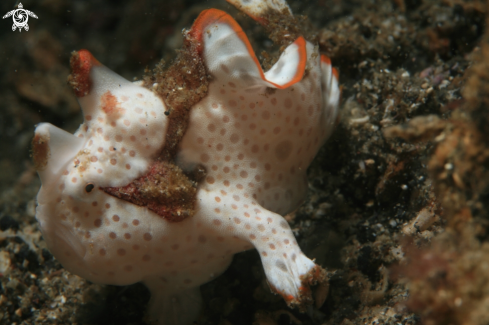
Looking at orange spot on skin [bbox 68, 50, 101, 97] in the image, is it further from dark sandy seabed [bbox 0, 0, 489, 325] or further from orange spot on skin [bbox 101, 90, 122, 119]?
dark sandy seabed [bbox 0, 0, 489, 325]

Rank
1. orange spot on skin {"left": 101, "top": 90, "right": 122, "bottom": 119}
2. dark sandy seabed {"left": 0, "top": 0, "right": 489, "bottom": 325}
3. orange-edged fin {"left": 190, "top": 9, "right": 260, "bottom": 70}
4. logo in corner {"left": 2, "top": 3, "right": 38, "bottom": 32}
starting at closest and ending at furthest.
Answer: dark sandy seabed {"left": 0, "top": 0, "right": 489, "bottom": 325} → orange-edged fin {"left": 190, "top": 9, "right": 260, "bottom": 70} → orange spot on skin {"left": 101, "top": 90, "right": 122, "bottom": 119} → logo in corner {"left": 2, "top": 3, "right": 38, "bottom": 32}

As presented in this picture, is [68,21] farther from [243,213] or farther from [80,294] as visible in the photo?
[243,213]

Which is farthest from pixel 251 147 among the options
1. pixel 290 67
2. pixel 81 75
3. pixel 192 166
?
pixel 81 75

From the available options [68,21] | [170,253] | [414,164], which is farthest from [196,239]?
[68,21]

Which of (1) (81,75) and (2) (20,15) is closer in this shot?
(1) (81,75)

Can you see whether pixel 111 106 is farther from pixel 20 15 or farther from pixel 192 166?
pixel 20 15

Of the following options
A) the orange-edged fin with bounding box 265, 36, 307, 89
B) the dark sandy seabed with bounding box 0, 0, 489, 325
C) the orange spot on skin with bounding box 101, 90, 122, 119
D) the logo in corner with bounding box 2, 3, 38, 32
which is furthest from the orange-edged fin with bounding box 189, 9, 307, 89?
the logo in corner with bounding box 2, 3, 38, 32

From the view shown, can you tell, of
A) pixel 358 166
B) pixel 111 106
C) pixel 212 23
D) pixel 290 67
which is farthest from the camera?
pixel 358 166

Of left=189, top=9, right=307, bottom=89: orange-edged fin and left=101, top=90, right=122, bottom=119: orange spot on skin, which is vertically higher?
left=189, top=9, right=307, bottom=89: orange-edged fin

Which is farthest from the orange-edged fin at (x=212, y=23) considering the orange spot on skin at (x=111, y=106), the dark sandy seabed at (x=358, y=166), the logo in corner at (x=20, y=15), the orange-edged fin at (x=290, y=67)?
the logo in corner at (x=20, y=15)
